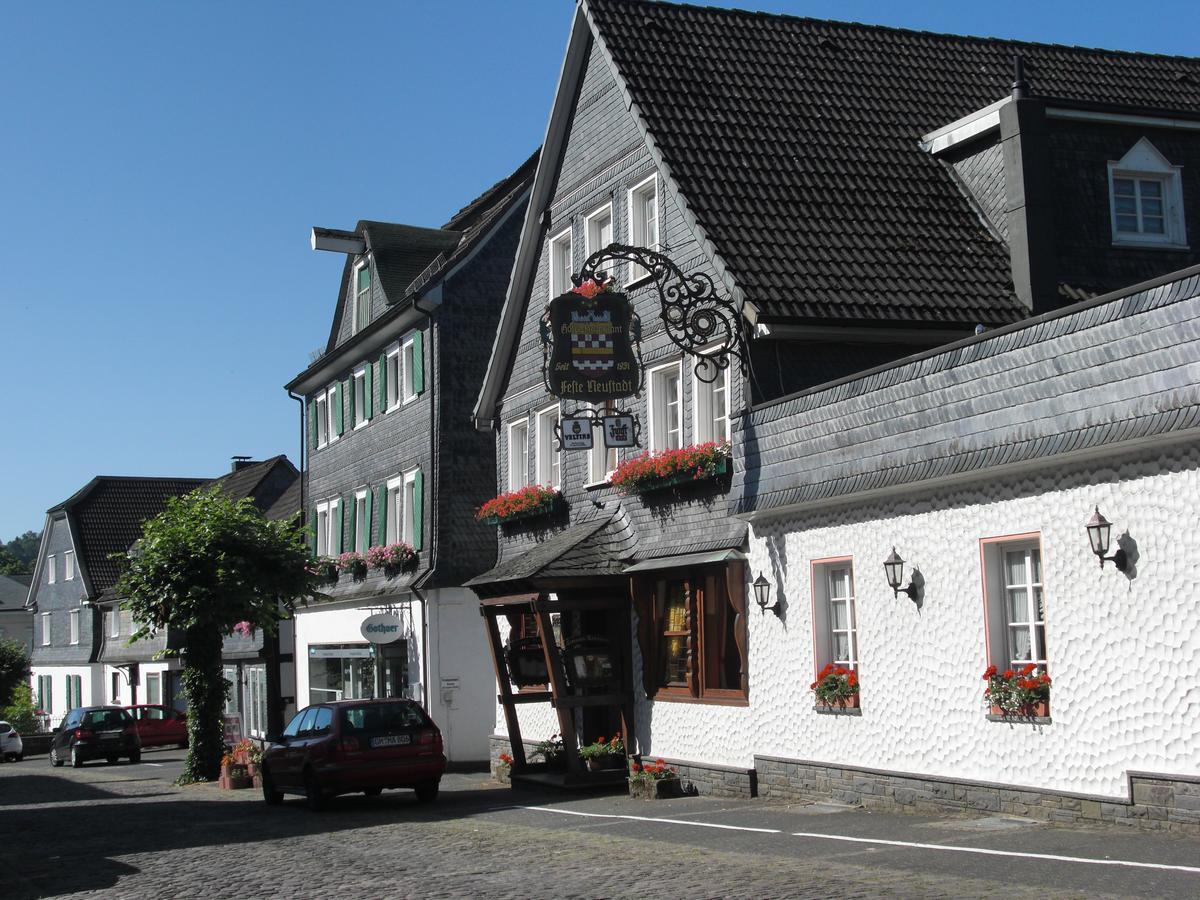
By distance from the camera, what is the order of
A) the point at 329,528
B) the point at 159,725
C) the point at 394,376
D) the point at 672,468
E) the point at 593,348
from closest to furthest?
the point at 593,348 → the point at 672,468 → the point at 394,376 → the point at 329,528 → the point at 159,725

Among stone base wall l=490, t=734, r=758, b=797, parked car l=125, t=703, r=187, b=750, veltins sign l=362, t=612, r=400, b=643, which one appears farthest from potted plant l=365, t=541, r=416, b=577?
parked car l=125, t=703, r=187, b=750

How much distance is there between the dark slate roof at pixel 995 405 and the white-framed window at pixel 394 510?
15.7 metres

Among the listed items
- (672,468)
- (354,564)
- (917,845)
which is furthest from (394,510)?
(917,845)

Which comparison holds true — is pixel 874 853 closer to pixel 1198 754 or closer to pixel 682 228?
pixel 1198 754

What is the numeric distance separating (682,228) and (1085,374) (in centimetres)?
890

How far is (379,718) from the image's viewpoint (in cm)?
2103

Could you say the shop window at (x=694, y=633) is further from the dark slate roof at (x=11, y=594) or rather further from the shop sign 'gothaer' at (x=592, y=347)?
the dark slate roof at (x=11, y=594)

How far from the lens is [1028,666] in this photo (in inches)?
539

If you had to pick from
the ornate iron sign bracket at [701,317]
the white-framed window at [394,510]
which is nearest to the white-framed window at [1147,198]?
the ornate iron sign bracket at [701,317]

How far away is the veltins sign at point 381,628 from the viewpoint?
30.1 metres

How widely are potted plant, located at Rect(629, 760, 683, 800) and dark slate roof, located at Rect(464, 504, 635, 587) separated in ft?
9.58

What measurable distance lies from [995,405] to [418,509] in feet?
62.1

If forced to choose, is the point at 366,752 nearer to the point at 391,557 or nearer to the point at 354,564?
the point at 391,557

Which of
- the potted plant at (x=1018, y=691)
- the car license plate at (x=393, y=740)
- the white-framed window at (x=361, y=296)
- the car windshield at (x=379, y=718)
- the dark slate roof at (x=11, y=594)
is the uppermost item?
the white-framed window at (x=361, y=296)
